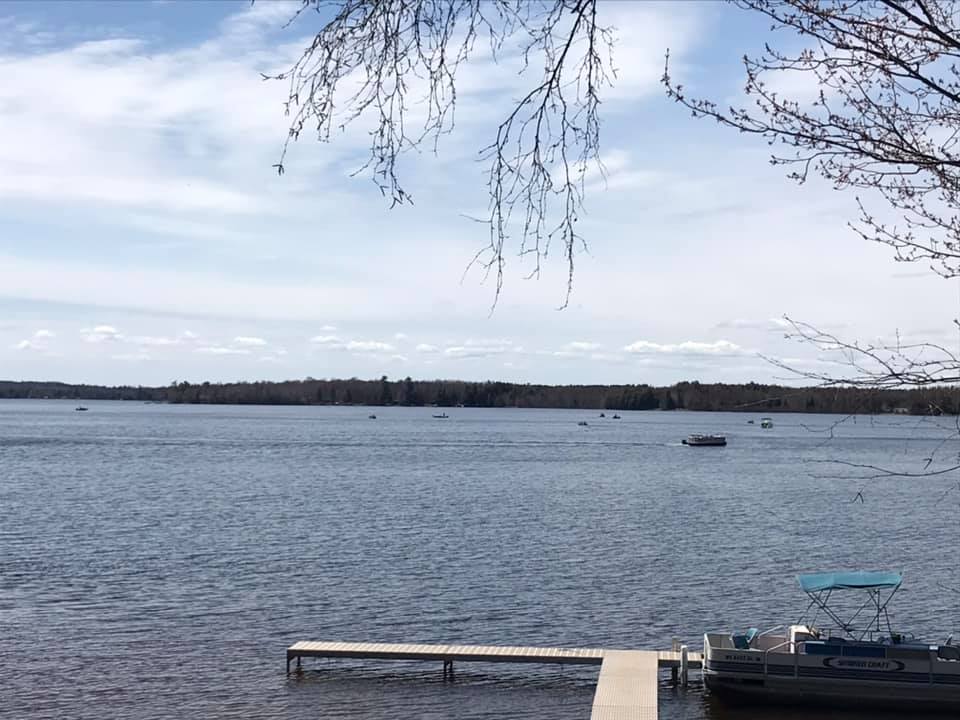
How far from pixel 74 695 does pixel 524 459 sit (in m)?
71.5

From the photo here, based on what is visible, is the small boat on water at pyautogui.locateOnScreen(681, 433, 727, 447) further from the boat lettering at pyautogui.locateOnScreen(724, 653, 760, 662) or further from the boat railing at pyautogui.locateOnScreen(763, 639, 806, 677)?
the boat lettering at pyautogui.locateOnScreen(724, 653, 760, 662)

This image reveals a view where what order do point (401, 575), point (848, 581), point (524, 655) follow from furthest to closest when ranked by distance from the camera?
point (401, 575), point (848, 581), point (524, 655)

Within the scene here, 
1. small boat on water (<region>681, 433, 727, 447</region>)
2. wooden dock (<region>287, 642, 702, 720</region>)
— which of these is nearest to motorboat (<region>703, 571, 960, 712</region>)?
wooden dock (<region>287, 642, 702, 720</region>)

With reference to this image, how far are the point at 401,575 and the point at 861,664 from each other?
15980mm

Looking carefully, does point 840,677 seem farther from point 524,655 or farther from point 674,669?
point 524,655

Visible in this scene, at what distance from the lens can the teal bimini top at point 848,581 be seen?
22938mm

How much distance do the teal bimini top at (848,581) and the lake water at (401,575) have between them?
3.22 meters

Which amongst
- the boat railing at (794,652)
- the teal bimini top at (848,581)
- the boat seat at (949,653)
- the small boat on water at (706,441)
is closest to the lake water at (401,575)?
the boat railing at (794,652)

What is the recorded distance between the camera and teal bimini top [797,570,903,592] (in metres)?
22.9

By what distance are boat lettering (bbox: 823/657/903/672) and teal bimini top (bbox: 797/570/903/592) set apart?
81.7 inches

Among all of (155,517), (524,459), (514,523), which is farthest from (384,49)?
(524,459)

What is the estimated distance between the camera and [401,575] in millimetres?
33688

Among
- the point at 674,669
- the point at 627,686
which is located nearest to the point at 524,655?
the point at 627,686

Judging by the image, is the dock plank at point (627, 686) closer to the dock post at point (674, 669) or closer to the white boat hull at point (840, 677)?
the dock post at point (674, 669)
